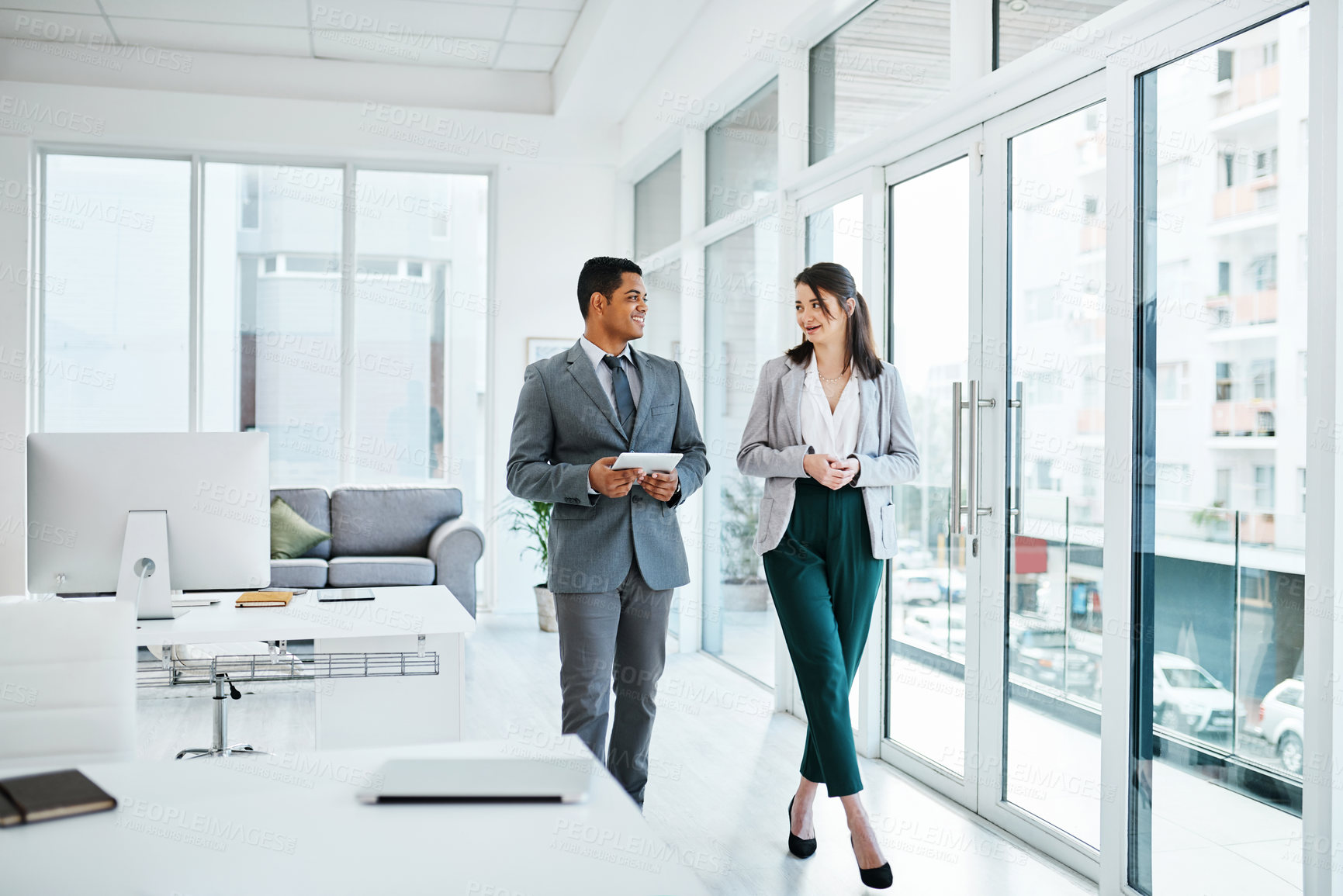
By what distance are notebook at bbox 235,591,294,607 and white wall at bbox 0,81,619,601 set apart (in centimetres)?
433

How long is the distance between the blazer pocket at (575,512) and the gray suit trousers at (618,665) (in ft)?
0.54

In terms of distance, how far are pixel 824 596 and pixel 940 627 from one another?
889 millimetres

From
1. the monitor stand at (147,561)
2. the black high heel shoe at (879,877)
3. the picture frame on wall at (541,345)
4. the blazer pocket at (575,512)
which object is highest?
the picture frame on wall at (541,345)

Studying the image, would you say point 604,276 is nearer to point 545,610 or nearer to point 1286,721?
point 1286,721

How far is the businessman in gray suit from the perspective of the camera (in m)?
2.48

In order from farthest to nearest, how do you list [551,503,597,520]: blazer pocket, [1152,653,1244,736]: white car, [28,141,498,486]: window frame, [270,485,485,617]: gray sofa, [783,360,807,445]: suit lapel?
[28,141,498,486]: window frame < [270,485,485,617]: gray sofa < [783,360,807,445]: suit lapel < [551,503,597,520]: blazer pocket < [1152,653,1244,736]: white car

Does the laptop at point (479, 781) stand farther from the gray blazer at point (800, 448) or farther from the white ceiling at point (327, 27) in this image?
the white ceiling at point (327, 27)

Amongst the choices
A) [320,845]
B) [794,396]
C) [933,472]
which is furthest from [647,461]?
[933,472]

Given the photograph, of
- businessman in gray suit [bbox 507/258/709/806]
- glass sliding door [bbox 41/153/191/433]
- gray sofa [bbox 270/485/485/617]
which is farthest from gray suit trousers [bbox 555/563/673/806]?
glass sliding door [bbox 41/153/191/433]

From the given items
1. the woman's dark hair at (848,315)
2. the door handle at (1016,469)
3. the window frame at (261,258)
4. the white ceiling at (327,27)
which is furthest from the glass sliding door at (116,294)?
the door handle at (1016,469)

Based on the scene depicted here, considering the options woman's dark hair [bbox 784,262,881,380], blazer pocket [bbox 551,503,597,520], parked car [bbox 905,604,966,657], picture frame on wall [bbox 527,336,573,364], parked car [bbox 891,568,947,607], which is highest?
picture frame on wall [bbox 527,336,573,364]

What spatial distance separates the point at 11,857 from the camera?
1030 millimetres

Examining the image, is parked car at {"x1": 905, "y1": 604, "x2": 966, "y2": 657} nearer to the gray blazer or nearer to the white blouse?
the gray blazer

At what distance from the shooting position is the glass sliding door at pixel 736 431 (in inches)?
192
